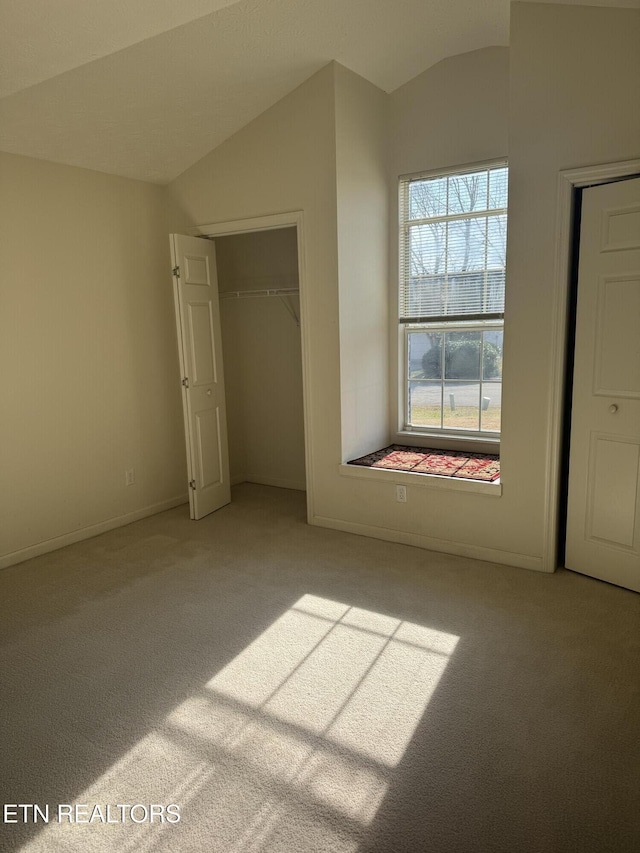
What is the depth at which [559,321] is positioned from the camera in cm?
313

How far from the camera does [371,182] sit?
13.2ft

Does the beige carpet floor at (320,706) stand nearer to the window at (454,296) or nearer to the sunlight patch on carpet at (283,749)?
the sunlight patch on carpet at (283,749)

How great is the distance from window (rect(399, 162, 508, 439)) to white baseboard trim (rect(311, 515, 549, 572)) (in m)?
0.91

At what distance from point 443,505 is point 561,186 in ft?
6.31

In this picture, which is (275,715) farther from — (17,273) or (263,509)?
(17,273)

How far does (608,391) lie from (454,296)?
4.80ft

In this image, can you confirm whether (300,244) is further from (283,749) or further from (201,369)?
(283,749)

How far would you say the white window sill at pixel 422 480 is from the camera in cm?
347

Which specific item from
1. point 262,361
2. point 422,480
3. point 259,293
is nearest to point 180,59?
→ point 259,293

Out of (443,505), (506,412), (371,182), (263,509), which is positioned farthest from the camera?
(263,509)

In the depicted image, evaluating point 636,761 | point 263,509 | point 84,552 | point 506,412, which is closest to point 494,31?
point 506,412

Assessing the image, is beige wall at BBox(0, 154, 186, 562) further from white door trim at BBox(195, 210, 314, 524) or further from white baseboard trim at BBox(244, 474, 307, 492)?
white baseboard trim at BBox(244, 474, 307, 492)

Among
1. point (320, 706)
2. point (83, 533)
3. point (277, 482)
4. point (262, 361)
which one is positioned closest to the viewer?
point (320, 706)

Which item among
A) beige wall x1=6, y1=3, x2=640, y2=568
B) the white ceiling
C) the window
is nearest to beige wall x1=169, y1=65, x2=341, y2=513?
beige wall x1=6, y1=3, x2=640, y2=568
